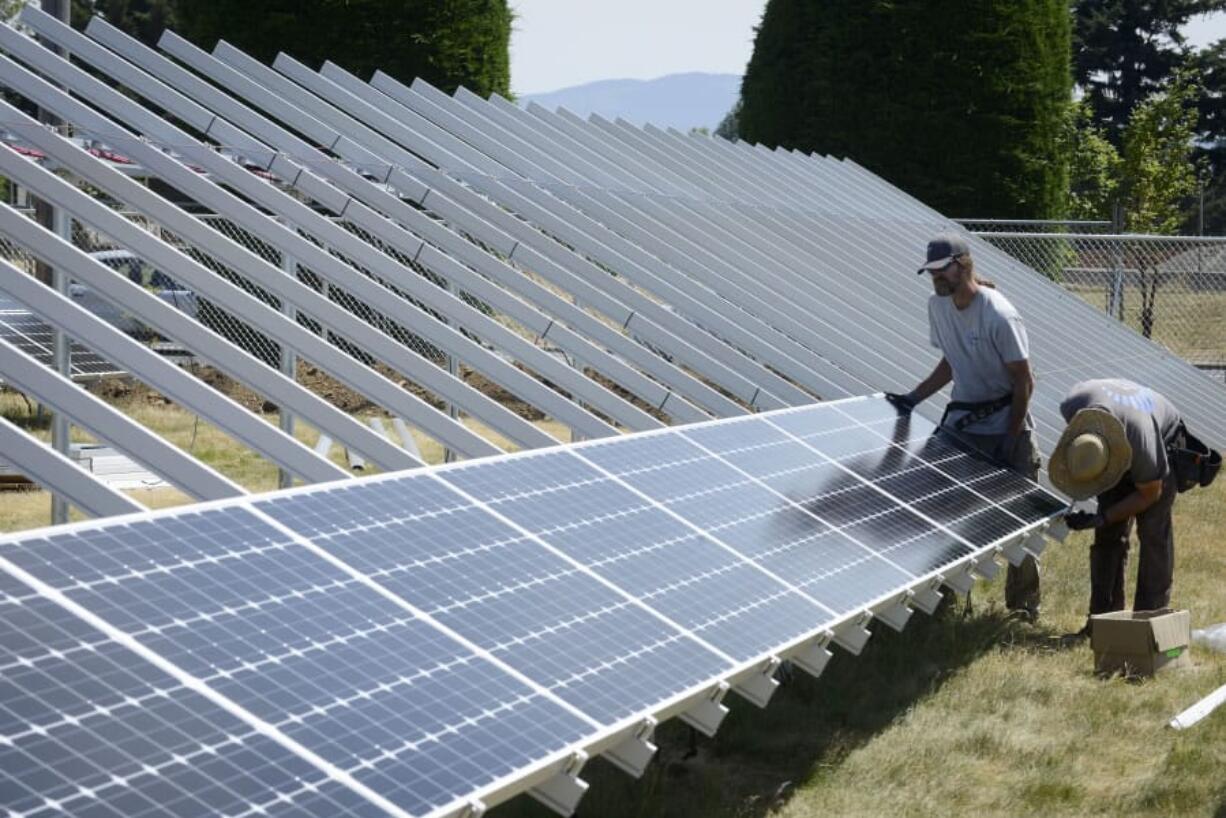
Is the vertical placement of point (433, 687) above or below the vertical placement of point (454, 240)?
below

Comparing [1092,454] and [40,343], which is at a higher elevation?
[1092,454]

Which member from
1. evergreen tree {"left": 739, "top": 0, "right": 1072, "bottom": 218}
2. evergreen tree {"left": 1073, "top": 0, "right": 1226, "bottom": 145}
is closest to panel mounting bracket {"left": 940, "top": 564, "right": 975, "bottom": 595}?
evergreen tree {"left": 739, "top": 0, "right": 1072, "bottom": 218}

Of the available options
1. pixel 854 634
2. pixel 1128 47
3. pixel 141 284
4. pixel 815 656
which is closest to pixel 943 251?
pixel 854 634

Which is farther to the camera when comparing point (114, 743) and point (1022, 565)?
point (1022, 565)

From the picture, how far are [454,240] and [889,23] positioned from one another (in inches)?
579

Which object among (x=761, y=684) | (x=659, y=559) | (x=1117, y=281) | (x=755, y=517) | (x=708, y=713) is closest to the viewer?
(x=708, y=713)

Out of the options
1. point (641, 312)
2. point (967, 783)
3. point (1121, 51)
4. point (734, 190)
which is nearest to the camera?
point (967, 783)

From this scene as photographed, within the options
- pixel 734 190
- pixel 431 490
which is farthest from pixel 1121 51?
pixel 431 490

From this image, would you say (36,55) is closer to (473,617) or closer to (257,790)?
(473,617)

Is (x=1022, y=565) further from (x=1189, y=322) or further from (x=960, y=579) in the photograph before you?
(x=1189, y=322)

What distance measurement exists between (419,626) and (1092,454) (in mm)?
5128

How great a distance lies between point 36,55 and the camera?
29.0 ft

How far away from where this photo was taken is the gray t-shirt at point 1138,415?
909 cm

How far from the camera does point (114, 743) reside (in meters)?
3.68
